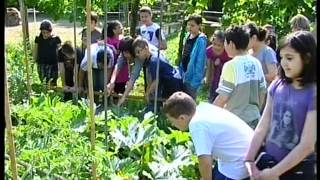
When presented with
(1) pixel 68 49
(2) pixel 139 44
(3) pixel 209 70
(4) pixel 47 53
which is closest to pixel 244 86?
(2) pixel 139 44

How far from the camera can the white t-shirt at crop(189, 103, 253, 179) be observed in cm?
288

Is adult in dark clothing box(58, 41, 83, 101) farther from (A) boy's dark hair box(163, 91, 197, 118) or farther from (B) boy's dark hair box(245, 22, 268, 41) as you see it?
(A) boy's dark hair box(163, 91, 197, 118)

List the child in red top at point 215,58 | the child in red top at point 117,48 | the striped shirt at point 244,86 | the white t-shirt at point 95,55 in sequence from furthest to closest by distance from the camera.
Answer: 1. the child in red top at point 117,48
2. the white t-shirt at point 95,55
3. the child in red top at point 215,58
4. the striped shirt at point 244,86

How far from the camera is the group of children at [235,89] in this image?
235cm

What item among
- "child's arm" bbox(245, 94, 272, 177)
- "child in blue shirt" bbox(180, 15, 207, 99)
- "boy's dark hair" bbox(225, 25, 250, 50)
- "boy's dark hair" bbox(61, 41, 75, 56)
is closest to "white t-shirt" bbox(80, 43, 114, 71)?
"boy's dark hair" bbox(61, 41, 75, 56)

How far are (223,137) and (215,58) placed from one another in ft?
8.59

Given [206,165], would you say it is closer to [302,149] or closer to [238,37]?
[302,149]

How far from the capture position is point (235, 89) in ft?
12.0

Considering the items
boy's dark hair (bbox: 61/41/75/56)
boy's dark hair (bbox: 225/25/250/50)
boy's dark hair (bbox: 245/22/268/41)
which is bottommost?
boy's dark hair (bbox: 61/41/75/56)

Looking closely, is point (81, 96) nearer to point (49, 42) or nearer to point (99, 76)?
point (99, 76)

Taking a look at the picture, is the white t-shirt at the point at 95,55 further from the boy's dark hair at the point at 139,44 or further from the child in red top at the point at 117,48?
the boy's dark hair at the point at 139,44

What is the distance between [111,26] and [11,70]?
1026 mm

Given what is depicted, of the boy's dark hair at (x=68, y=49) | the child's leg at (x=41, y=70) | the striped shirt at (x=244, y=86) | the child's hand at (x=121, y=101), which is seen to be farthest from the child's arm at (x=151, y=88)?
the child's leg at (x=41, y=70)

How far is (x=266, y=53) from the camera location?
4.39 metres
